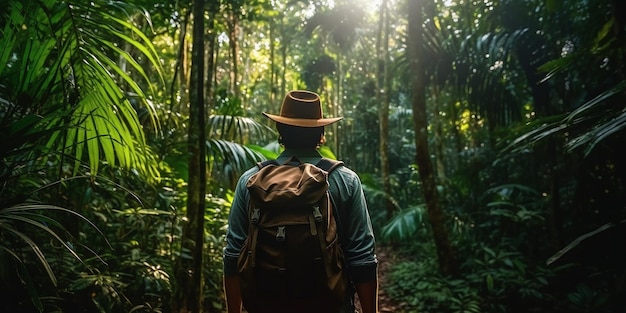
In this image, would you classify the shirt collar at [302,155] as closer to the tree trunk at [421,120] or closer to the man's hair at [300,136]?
the man's hair at [300,136]

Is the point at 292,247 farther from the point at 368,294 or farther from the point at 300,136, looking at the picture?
the point at 300,136

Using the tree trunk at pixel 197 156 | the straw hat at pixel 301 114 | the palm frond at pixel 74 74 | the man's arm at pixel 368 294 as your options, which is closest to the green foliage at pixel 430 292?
the tree trunk at pixel 197 156

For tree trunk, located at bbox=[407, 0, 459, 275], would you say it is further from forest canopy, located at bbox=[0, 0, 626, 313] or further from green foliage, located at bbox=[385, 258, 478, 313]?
green foliage, located at bbox=[385, 258, 478, 313]

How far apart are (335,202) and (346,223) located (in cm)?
10

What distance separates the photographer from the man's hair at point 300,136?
177cm

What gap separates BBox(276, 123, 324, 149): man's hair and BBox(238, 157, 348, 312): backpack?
28 centimetres

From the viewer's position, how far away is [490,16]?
18.5 feet

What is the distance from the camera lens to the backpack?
4.71 feet

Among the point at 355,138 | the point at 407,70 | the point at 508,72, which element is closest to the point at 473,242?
the point at 508,72

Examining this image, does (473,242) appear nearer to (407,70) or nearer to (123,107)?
(407,70)

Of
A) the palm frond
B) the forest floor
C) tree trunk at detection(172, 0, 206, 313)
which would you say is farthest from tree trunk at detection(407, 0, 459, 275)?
the palm frond

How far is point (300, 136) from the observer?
70.3 inches

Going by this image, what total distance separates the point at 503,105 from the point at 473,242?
6.72 ft

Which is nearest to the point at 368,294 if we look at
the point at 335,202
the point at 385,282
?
the point at 335,202
